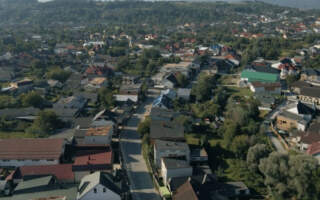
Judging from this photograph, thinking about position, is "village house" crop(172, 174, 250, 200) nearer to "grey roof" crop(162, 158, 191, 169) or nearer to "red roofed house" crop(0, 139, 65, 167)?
"grey roof" crop(162, 158, 191, 169)

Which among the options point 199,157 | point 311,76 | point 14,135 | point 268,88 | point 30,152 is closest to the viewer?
point 30,152

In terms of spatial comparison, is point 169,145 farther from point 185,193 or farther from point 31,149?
point 31,149

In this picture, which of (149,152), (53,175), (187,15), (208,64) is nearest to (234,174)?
(149,152)

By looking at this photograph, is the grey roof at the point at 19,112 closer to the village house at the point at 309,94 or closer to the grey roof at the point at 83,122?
the grey roof at the point at 83,122

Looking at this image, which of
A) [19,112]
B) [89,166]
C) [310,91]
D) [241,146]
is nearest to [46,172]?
[89,166]

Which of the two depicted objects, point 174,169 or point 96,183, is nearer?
point 96,183

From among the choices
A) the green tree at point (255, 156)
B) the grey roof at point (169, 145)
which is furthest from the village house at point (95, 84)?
the green tree at point (255, 156)
